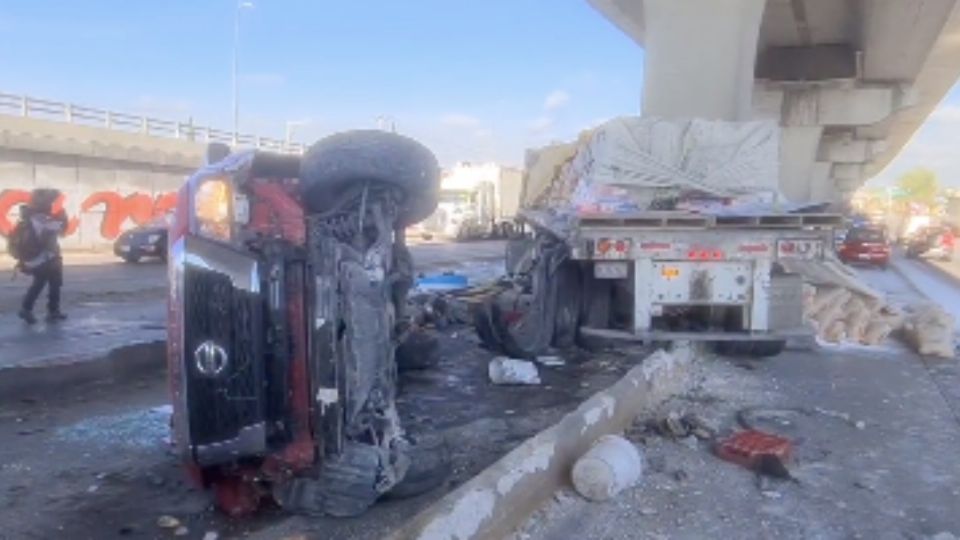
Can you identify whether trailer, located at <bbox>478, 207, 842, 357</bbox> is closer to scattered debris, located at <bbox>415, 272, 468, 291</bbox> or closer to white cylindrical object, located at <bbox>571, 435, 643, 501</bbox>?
white cylindrical object, located at <bbox>571, 435, 643, 501</bbox>

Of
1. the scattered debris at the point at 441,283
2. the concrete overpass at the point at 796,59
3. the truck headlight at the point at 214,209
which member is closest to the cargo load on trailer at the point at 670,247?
the scattered debris at the point at 441,283

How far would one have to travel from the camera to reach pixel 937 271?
2841 cm

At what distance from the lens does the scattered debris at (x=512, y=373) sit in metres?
8.12

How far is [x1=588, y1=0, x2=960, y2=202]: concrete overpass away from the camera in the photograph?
15.5 m

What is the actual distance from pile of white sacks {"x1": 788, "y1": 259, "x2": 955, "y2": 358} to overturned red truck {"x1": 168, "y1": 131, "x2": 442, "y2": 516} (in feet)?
24.8

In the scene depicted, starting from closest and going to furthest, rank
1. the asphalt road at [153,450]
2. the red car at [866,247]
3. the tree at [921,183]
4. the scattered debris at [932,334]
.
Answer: the asphalt road at [153,450]
the scattered debris at [932,334]
the red car at [866,247]
the tree at [921,183]

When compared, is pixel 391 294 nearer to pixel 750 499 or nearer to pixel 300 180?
pixel 300 180

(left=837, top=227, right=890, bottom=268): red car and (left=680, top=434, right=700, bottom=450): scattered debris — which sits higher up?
(left=837, top=227, right=890, bottom=268): red car

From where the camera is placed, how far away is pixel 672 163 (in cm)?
1023

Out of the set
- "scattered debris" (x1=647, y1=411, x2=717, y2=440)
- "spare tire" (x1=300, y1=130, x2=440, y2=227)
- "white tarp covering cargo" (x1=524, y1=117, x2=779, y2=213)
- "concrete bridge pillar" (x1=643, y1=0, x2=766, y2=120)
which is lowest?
"scattered debris" (x1=647, y1=411, x2=717, y2=440)

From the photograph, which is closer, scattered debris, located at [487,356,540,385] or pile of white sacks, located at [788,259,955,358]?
scattered debris, located at [487,356,540,385]

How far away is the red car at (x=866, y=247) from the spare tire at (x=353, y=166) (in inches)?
1105

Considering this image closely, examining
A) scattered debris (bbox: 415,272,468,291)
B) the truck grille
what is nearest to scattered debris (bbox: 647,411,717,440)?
the truck grille

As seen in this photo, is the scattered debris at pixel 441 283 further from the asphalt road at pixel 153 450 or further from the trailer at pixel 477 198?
the trailer at pixel 477 198
